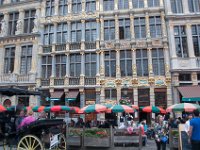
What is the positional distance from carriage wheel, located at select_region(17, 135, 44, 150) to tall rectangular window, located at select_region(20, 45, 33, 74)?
16.2m

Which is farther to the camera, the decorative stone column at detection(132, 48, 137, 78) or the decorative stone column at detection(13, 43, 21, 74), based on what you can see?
the decorative stone column at detection(13, 43, 21, 74)

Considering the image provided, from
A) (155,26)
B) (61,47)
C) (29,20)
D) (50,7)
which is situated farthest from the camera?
(29,20)

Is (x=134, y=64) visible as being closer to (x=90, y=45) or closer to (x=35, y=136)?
(x=90, y=45)

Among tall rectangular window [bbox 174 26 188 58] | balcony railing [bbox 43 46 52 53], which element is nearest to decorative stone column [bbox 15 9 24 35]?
balcony railing [bbox 43 46 52 53]

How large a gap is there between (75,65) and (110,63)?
367cm

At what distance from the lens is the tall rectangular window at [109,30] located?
22172 millimetres

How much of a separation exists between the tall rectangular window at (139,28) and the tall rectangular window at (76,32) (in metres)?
5.89

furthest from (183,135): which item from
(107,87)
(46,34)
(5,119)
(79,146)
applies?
(46,34)

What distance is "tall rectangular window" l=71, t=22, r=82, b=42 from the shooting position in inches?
904

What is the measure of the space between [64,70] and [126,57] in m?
6.56

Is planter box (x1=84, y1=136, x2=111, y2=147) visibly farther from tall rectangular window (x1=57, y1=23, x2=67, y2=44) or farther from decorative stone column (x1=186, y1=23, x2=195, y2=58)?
tall rectangular window (x1=57, y1=23, x2=67, y2=44)

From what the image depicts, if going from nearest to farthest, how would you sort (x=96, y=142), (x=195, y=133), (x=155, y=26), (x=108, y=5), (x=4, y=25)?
(x=195, y=133)
(x=96, y=142)
(x=155, y=26)
(x=108, y=5)
(x=4, y=25)

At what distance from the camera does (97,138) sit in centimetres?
1094

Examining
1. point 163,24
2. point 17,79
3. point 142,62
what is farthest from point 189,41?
point 17,79
